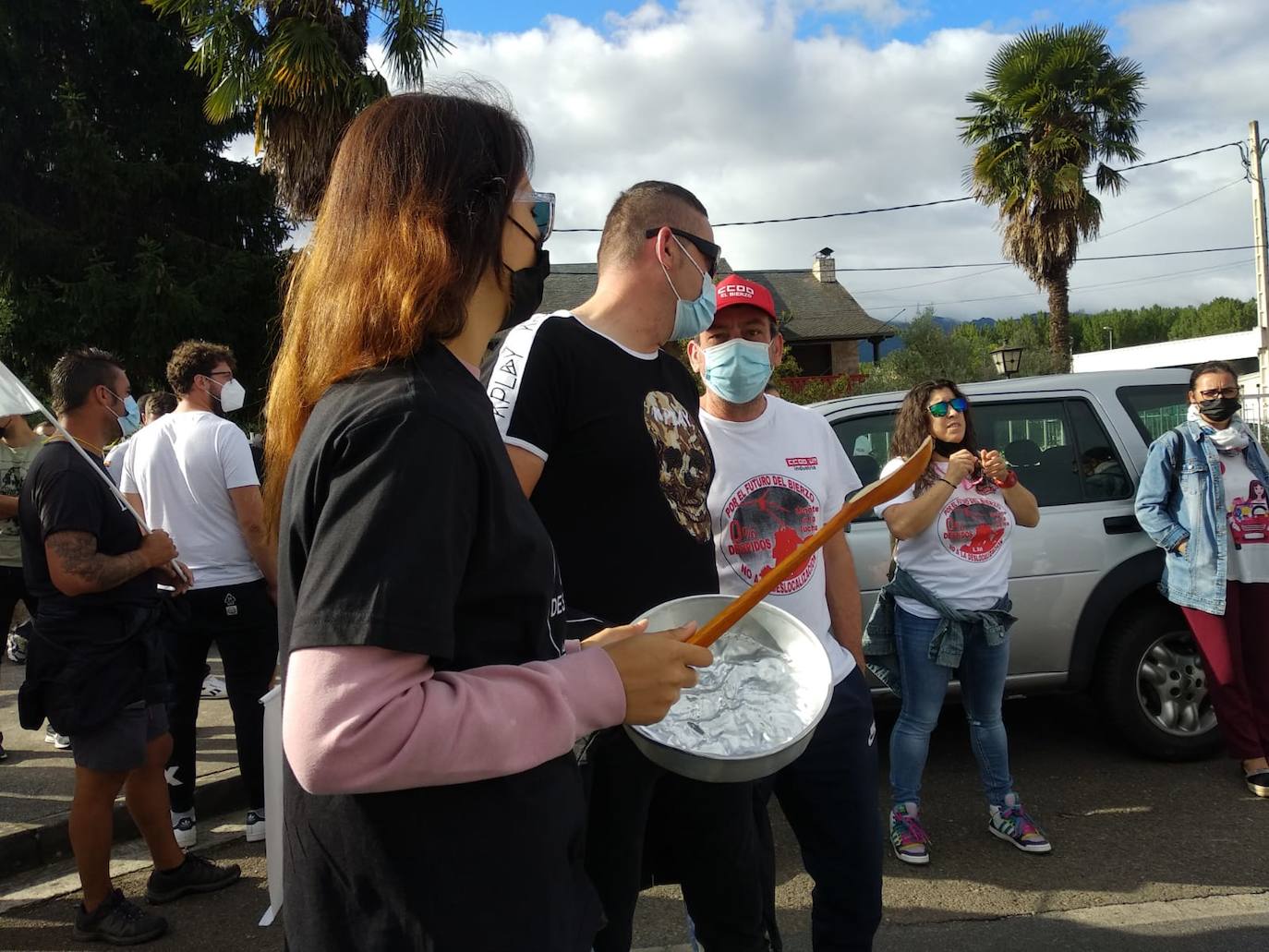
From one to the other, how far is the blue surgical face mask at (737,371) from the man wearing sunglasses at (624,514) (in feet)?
1.82

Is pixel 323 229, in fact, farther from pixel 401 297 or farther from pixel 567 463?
pixel 567 463

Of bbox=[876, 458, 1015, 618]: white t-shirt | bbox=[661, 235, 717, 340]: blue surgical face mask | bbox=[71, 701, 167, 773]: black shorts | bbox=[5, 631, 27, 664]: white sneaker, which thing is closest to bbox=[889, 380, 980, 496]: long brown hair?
bbox=[876, 458, 1015, 618]: white t-shirt

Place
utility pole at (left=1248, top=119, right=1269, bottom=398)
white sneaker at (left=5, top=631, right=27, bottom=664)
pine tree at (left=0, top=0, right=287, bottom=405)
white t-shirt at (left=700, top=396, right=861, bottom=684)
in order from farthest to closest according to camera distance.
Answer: utility pole at (left=1248, top=119, right=1269, bottom=398) < pine tree at (left=0, top=0, right=287, bottom=405) < white sneaker at (left=5, top=631, right=27, bottom=664) < white t-shirt at (left=700, top=396, right=861, bottom=684)

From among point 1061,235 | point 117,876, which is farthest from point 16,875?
point 1061,235

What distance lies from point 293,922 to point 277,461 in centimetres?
60

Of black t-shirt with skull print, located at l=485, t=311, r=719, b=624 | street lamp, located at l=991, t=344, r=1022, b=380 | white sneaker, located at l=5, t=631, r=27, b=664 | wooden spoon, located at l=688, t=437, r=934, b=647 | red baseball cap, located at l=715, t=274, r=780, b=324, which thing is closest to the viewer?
wooden spoon, located at l=688, t=437, r=934, b=647

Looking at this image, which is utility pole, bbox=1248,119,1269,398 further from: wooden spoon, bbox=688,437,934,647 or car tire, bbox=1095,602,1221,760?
wooden spoon, bbox=688,437,934,647

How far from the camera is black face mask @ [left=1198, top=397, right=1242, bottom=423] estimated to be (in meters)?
4.36

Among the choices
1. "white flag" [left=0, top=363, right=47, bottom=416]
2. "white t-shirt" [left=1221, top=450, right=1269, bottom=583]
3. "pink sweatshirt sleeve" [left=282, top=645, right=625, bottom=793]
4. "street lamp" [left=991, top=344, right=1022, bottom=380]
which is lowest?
"white t-shirt" [left=1221, top=450, right=1269, bottom=583]

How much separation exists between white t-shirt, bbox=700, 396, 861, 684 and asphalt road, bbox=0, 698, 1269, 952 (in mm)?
1226

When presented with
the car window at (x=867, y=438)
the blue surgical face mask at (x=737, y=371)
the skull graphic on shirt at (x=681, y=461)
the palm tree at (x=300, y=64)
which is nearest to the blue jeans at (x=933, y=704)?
the car window at (x=867, y=438)

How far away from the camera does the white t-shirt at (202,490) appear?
412 centimetres

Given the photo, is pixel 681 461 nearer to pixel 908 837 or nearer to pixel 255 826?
pixel 908 837

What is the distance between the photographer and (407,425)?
106 cm
